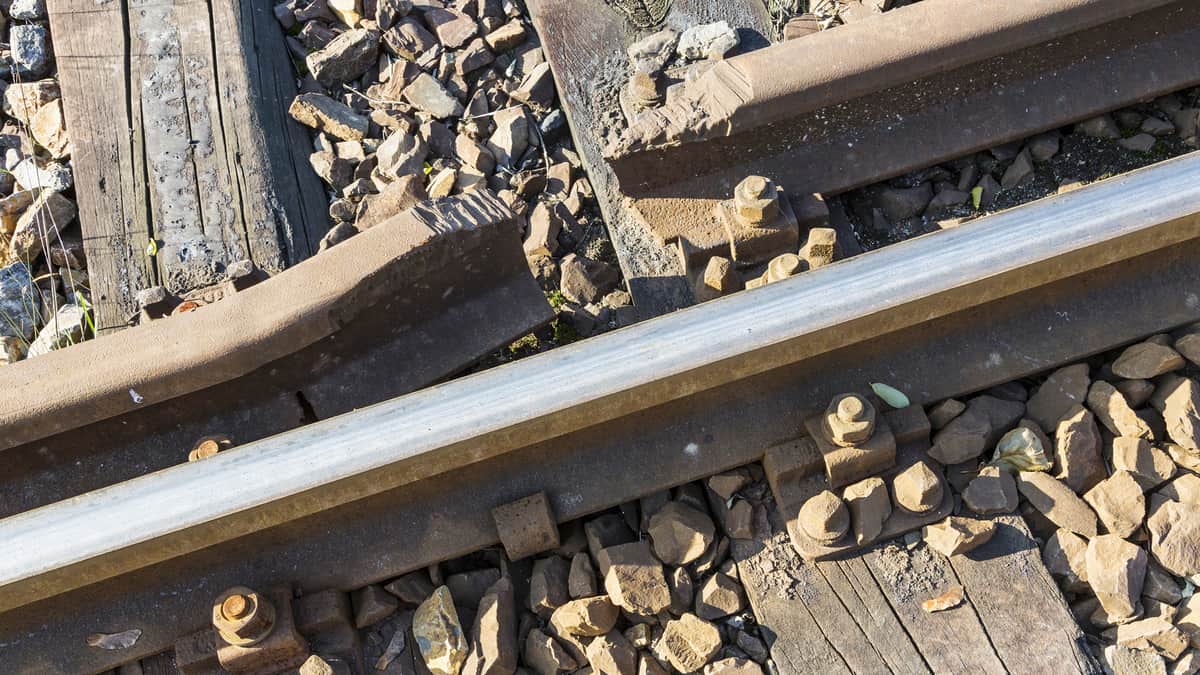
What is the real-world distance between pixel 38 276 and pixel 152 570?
5.59ft

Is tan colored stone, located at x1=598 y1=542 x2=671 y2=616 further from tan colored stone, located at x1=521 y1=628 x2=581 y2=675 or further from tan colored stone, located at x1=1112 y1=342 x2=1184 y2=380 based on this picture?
tan colored stone, located at x1=1112 y1=342 x2=1184 y2=380

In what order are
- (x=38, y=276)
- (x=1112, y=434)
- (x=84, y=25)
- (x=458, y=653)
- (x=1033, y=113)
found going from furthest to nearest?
1. (x=84, y=25)
2. (x=38, y=276)
3. (x=1033, y=113)
4. (x=1112, y=434)
5. (x=458, y=653)

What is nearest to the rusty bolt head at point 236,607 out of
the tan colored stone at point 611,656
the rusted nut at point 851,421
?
the tan colored stone at point 611,656

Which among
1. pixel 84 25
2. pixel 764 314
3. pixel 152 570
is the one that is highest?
pixel 84 25

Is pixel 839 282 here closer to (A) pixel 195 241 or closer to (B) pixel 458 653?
(B) pixel 458 653

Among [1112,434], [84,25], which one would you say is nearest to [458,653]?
[1112,434]

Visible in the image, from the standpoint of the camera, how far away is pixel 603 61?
4.09 metres

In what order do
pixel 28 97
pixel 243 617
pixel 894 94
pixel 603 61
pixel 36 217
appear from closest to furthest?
pixel 243 617 → pixel 894 94 → pixel 36 217 → pixel 603 61 → pixel 28 97

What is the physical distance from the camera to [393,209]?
12.4 ft

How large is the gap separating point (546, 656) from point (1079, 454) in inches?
61.3

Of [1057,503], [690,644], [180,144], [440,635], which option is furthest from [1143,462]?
[180,144]

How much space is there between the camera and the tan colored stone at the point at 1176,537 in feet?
9.19

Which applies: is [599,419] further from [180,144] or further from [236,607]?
[180,144]

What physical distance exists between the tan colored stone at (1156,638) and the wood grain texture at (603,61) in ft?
5.78
